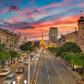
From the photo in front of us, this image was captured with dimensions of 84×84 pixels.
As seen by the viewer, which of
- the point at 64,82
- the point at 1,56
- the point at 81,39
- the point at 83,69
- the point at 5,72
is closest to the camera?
the point at 64,82

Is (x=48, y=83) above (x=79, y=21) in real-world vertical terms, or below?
below

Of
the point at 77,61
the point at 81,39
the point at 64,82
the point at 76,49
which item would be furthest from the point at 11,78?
the point at 81,39

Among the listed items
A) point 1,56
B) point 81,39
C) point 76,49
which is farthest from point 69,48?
point 1,56

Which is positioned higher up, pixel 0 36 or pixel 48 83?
pixel 0 36

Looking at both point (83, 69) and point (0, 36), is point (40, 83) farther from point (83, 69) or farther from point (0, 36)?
point (0, 36)

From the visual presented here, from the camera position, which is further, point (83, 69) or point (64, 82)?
point (83, 69)

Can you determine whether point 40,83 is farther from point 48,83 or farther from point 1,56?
point 1,56

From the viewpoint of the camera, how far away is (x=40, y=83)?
53.0m

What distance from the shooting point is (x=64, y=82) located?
55.7 meters

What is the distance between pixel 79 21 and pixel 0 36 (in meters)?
52.0

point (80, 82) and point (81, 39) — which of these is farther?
point (81, 39)

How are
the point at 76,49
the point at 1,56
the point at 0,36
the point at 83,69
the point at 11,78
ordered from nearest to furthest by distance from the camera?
the point at 11,78 < the point at 83,69 < the point at 1,56 < the point at 76,49 < the point at 0,36

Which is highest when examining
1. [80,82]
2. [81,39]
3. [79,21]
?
[79,21]

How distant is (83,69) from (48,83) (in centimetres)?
2559
